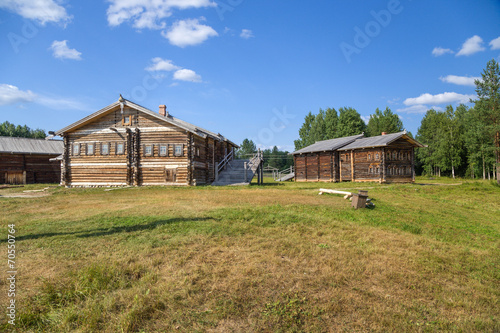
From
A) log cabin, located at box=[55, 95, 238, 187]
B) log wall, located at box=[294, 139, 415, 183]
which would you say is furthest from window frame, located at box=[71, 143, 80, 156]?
log wall, located at box=[294, 139, 415, 183]

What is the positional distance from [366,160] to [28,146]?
4323 centimetres

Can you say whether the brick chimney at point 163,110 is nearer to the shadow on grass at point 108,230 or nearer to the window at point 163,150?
the window at point 163,150

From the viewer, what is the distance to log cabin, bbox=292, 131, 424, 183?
110 feet

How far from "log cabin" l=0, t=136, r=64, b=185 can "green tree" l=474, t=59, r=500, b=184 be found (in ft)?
179

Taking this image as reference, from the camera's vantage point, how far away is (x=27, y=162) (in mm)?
37844

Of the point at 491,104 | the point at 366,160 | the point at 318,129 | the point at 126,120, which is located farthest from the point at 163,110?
the point at 318,129

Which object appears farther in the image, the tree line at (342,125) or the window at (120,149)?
the tree line at (342,125)

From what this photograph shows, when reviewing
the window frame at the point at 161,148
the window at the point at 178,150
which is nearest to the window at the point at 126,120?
the window frame at the point at 161,148

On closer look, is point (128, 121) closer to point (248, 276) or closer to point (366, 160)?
point (248, 276)

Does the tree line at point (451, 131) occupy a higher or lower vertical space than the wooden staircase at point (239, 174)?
higher

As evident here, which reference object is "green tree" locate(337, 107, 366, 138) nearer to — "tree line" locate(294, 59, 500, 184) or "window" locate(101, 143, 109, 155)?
"tree line" locate(294, 59, 500, 184)

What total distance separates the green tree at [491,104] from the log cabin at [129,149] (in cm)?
3449

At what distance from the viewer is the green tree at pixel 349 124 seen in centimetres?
6600

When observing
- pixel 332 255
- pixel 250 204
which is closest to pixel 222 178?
pixel 250 204
